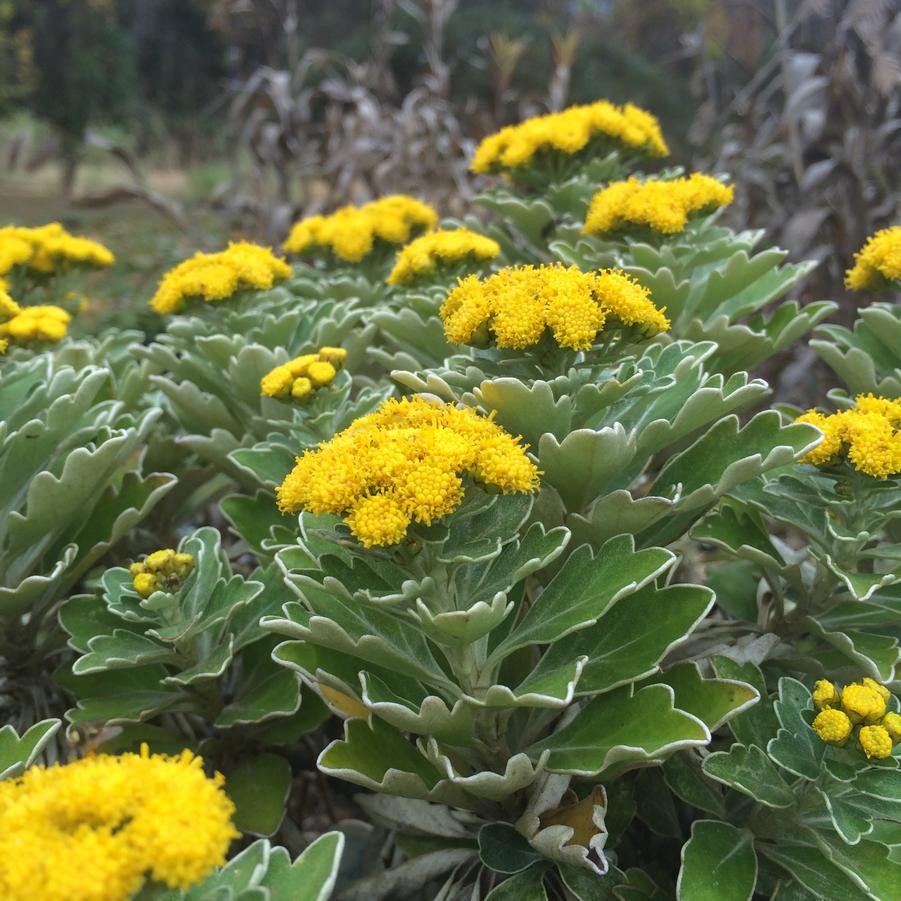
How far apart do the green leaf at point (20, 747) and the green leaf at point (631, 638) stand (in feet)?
2.65

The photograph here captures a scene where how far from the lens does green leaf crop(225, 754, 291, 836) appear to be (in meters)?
1.74

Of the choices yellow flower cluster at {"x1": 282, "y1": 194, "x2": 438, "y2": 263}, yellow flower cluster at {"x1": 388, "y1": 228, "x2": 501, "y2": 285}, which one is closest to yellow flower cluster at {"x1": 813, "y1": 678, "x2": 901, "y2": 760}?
yellow flower cluster at {"x1": 388, "y1": 228, "x2": 501, "y2": 285}

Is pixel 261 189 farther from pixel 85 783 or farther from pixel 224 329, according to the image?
pixel 85 783

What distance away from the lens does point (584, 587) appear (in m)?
1.47

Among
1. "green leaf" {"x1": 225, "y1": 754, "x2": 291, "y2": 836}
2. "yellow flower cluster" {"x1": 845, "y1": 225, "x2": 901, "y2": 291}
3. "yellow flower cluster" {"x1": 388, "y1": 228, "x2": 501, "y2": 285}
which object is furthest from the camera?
"yellow flower cluster" {"x1": 388, "y1": 228, "x2": 501, "y2": 285}

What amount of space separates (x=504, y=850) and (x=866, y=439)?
3.19 feet

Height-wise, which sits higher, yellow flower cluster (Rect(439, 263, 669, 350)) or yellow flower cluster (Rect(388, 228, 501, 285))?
yellow flower cluster (Rect(439, 263, 669, 350))

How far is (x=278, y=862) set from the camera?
122 centimetres

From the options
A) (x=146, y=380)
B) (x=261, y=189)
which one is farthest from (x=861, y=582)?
(x=261, y=189)

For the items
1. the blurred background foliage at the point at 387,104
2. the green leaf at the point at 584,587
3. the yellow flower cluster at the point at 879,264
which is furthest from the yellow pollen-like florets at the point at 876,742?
the blurred background foliage at the point at 387,104

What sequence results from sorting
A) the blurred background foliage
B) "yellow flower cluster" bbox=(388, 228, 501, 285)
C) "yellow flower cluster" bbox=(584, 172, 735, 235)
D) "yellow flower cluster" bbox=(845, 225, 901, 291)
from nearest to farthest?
"yellow flower cluster" bbox=(845, 225, 901, 291) → "yellow flower cluster" bbox=(584, 172, 735, 235) → "yellow flower cluster" bbox=(388, 228, 501, 285) → the blurred background foliage

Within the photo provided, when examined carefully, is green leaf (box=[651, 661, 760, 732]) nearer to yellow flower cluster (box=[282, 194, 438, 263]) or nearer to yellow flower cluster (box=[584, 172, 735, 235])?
yellow flower cluster (box=[584, 172, 735, 235])

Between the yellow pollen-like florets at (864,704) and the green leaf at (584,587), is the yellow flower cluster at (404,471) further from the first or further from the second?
the yellow pollen-like florets at (864,704)

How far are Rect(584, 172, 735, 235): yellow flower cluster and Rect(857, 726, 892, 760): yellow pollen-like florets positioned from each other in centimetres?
123
